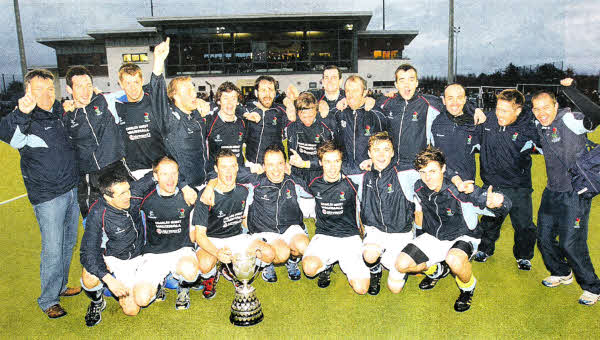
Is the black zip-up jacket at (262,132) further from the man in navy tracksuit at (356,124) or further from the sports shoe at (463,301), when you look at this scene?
the sports shoe at (463,301)

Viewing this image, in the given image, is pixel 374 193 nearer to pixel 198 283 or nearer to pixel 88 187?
pixel 198 283

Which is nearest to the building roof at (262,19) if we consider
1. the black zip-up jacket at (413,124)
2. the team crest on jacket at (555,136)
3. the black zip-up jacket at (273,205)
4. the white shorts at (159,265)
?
the black zip-up jacket at (413,124)

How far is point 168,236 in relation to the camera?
4203mm

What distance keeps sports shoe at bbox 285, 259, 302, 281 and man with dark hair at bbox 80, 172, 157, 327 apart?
1530 mm

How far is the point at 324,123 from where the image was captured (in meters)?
5.59

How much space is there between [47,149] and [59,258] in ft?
3.53

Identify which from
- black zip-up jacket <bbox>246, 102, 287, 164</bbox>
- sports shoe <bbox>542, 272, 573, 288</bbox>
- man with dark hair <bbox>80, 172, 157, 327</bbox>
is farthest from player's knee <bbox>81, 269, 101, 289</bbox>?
sports shoe <bbox>542, 272, 573, 288</bbox>

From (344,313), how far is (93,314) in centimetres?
238

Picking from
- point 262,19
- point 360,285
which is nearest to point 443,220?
point 360,285

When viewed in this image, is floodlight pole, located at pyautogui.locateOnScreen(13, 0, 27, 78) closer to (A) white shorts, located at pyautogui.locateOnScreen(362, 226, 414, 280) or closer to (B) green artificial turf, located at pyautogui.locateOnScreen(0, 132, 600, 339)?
(B) green artificial turf, located at pyautogui.locateOnScreen(0, 132, 600, 339)

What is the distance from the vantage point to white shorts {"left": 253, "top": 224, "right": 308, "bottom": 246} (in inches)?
186

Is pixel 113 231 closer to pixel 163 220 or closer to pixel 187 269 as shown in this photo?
pixel 163 220

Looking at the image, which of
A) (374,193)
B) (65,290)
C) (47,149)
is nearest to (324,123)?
(374,193)

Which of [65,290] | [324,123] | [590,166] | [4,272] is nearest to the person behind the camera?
[590,166]
